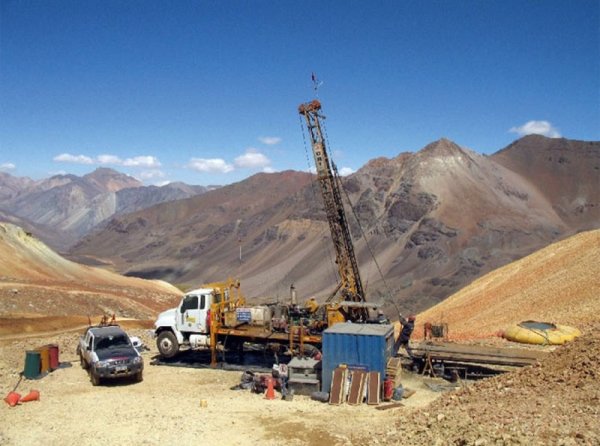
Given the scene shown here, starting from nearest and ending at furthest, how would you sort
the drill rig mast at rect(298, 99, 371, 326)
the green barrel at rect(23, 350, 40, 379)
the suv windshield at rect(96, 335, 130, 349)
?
the green barrel at rect(23, 350, 40, 379), the suv windshield at rect(96, 335, 130, 349), the drill rig mast at rect(298, 99, 371, 326)

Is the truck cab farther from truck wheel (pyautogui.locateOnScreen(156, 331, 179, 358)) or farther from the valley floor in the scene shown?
the valley floor

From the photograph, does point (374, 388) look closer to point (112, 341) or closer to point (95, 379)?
point (95, 379)

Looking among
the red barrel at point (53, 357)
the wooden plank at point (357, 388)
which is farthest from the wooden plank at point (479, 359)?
the red barrel at point (53, 357)

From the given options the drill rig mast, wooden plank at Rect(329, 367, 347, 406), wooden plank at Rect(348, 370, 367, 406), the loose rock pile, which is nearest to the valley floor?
the loose rock pile

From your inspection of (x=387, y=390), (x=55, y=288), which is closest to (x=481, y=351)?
(x=387, y=390)

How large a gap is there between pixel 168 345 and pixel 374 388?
9659mm

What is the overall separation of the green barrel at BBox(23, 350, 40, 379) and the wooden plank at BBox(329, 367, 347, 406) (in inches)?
419

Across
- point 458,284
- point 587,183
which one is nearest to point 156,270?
point 458,284

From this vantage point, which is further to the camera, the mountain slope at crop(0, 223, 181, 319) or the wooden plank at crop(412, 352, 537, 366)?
the mountain slope at crop(0, 223, 181, 319)

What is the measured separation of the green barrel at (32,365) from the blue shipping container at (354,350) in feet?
33.6

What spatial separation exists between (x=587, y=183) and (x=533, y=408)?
133 m

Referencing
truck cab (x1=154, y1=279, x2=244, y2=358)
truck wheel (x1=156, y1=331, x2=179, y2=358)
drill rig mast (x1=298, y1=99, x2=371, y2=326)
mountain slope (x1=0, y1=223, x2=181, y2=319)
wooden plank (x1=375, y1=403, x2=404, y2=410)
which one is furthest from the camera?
mountain slope (x1=0, y1=223, x2=181, y2=319)

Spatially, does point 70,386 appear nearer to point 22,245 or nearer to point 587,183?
point 22,245

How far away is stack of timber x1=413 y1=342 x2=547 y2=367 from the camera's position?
18.9 meters
